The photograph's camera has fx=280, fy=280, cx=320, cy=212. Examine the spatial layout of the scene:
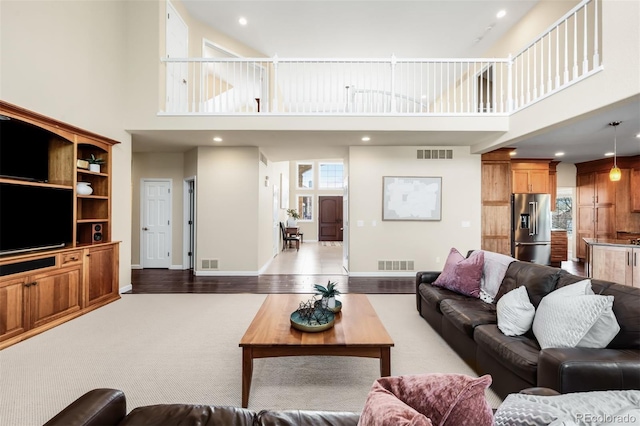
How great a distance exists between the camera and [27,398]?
1.96 meters

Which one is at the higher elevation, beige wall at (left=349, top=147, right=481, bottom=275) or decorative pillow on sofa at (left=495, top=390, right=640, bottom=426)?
beige wall at (left=349, top=147, right=481, bottom=275)

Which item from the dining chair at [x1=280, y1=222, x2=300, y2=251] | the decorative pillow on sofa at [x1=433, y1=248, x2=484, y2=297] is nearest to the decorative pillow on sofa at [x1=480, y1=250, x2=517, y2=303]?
the decorative pillow on sofa at [x1=433, y1=248, x2=484, y2=297]

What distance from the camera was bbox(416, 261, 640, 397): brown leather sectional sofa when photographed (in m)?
1.41

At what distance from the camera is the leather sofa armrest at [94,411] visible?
3.32 feet

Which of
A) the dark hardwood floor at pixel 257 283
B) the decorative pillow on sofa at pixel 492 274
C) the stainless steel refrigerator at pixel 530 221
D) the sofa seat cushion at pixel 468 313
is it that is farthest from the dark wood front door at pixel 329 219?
the sofa seat cushion at pixel 468 313

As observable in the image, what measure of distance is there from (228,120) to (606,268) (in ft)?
20.4

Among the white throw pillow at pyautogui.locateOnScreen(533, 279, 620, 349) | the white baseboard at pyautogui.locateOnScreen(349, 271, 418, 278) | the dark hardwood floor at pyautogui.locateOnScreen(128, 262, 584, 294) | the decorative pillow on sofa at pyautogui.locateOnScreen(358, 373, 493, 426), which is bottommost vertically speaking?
the dark hardwood floor at pyautogui.locateOnScreen(128, 262, 584, 294)

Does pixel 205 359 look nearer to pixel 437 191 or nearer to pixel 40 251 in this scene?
pixel 40 251

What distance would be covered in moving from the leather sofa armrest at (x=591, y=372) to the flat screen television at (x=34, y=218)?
4.58m

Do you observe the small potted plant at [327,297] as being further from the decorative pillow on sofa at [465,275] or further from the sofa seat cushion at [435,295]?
the decorative pillow on sofa at [465,275]

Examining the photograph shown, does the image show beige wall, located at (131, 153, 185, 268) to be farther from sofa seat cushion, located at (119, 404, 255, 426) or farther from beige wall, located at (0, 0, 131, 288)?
sofa seat cushion, located at (119, 404, 255, 426)

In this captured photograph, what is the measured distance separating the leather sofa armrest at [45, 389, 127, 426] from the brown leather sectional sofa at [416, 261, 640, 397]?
6.77ft

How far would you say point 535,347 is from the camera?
6.07 feet

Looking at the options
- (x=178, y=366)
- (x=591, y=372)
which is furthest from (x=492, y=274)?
(x=178, y=366)
